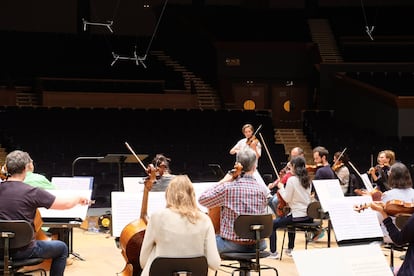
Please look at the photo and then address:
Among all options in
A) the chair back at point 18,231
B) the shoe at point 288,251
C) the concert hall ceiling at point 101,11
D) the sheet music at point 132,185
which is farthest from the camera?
the concert hall ceiling at point 101,11

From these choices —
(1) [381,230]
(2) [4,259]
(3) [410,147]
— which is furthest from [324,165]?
(3) [410,147]

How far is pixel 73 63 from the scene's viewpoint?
69.6 ft

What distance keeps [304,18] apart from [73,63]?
760cm

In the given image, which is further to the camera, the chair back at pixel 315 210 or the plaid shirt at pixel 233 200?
the chair back at pixel 315 210

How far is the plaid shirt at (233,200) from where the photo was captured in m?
5.61

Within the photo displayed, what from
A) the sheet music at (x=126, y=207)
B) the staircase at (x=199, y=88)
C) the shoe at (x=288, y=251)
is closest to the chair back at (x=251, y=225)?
the sheet music at (x=126, y=207)

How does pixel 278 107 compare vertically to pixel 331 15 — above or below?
below

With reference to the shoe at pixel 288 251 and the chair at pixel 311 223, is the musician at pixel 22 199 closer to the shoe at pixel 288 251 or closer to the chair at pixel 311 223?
the chair at pixel 311 223

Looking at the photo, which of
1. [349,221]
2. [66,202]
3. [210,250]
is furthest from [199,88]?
[210,250]

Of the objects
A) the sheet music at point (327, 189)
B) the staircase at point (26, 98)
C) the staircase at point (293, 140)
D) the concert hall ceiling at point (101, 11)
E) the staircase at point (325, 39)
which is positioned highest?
the concert hall ceiling at point (101, 11)

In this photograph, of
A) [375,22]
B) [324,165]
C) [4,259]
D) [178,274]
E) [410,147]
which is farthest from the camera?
[375,22]

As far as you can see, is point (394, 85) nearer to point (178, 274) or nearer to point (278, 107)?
point (278, 107)

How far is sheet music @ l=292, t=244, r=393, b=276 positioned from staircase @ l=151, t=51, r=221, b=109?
16637 mm

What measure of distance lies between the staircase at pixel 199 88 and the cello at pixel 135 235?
49.2 ft
